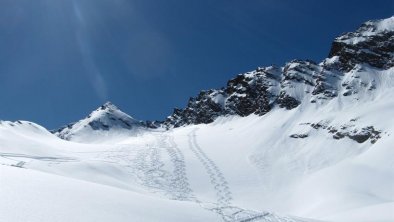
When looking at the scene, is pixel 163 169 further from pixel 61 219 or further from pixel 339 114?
pixel 339 114

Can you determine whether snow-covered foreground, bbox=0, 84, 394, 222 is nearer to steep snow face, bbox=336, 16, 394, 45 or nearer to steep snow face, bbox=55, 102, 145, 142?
steep snow face, bbox=336, 16, 394, 45

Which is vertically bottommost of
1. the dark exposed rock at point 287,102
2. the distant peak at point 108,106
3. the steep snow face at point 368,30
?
the dark exposed rock at point 287,102

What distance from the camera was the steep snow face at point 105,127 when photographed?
415 ft

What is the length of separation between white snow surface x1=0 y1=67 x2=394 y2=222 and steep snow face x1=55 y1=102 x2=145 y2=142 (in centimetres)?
5704

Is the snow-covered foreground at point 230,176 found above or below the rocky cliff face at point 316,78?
below

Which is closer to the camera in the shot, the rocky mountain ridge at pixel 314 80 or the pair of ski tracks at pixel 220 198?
the pair of ski tracks at pixel 220 198

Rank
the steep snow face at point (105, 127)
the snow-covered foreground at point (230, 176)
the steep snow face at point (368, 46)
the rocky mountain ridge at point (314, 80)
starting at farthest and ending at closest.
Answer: the steep snow face at point (105, 127) → the steep snow face at point (368, 46) → the rocky mountain ridge at point (314, 80) → the snow-covered foreground at point (230, 176)

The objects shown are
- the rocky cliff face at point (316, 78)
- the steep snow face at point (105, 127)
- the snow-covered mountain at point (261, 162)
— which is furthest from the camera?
the steep snow face at point (105, 127)

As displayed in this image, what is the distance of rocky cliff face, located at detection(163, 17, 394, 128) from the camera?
72188 mm

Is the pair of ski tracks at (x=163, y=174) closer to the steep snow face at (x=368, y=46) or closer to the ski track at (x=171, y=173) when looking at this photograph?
the ski track at (x=171, y=173)

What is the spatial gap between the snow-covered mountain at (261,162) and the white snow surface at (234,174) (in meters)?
0.10

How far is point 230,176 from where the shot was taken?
3856 centimetres

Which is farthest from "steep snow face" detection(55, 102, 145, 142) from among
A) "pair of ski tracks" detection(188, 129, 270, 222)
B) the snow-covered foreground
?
"pair of ski tracks" detection(188, 129, 270, 222)

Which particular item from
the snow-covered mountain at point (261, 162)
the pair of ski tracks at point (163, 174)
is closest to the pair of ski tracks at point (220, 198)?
the snow-covered mountain at point (261, 162)
